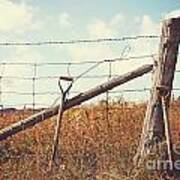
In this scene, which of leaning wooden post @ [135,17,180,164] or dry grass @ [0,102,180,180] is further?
dry grass @ [0,102,180,180]

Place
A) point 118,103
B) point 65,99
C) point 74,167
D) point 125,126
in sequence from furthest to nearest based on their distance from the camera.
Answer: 1. point 118,103
2. point 125,126
3. point 65,99
4. point 74,167

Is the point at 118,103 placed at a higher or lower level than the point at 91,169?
higher

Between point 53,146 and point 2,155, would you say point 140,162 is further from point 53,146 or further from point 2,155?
point 2,155

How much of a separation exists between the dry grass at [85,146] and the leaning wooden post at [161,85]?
0.32 m

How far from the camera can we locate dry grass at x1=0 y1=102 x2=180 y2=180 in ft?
26.9

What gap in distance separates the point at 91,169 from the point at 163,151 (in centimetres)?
90

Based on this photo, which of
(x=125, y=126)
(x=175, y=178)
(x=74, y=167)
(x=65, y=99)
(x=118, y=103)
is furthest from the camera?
(x=118, y=103)

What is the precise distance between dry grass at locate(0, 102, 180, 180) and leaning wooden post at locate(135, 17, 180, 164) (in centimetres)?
32

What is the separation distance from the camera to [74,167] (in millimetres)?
8352

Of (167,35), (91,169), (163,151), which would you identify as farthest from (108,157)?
(167,35)

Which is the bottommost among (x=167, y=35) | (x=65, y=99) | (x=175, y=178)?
(x=175, y=178)

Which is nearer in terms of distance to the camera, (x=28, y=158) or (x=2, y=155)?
(x=28, y=158)

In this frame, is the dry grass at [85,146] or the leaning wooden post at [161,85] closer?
the leaning wooden post at [161,85]

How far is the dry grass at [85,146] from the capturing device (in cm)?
819
